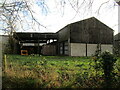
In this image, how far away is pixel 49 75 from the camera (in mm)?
4992

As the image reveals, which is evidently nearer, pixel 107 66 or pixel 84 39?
pixel 107 66

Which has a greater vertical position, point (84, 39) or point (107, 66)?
point (84, 39)

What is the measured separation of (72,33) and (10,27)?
712 inches

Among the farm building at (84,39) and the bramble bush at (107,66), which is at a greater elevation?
the farm building at (84,39)

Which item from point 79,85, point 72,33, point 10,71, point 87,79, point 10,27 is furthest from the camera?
point 72,33

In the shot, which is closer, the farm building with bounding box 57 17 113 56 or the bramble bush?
the bramble bush

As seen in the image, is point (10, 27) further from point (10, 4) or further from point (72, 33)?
point (72, 33)

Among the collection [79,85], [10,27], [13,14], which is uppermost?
[13,14]

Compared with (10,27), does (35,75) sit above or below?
below

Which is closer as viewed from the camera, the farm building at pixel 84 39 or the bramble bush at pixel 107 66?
the bramble bush at pixel 107 66

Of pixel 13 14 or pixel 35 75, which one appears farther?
pixel 13 14

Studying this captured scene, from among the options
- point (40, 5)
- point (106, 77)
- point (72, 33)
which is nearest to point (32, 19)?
point (40, 5)

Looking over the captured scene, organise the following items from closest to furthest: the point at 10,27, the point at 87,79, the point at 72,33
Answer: the point at 87,79
the point at 10,27
the point at 72,33

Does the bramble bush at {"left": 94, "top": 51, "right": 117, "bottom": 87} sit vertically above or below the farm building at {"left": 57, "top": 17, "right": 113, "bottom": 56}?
below
